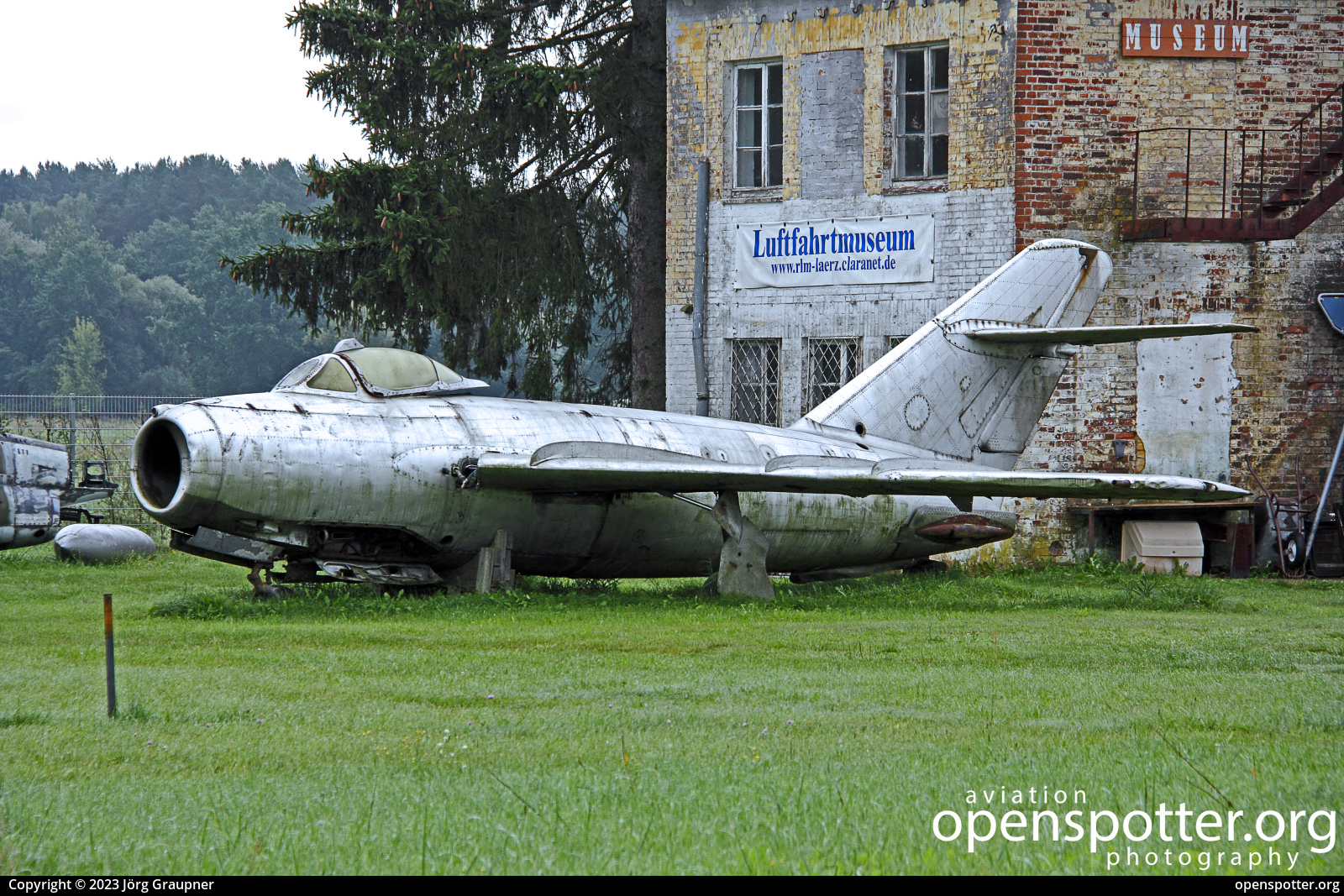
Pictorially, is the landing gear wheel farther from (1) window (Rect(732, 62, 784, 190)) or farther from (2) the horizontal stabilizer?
(1) window (Rect(732, 62, 784, 190))

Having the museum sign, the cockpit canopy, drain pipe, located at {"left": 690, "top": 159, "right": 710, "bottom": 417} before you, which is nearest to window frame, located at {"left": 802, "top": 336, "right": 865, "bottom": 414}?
drain pipe, located at {"left": 690, "top": 159, "right": 710, "bottom": 417}

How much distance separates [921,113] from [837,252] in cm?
239

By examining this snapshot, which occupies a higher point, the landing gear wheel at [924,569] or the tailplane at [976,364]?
the tailplane at [976,364]

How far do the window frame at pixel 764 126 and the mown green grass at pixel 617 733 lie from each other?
404 inches

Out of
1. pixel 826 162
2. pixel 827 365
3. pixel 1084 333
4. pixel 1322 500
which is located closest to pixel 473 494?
pixel 1084 333

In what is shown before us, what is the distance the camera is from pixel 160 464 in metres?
11.2

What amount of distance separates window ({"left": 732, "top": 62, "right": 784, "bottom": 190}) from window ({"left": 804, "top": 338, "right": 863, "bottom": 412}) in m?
2.63

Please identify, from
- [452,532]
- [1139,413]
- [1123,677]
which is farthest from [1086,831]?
[1139,413]

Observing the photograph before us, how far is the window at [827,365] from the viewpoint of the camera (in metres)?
19.2

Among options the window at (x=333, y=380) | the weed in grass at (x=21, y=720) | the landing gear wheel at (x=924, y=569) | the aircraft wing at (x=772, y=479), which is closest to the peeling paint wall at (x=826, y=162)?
the landing gear wheel at (x=924, y=569)

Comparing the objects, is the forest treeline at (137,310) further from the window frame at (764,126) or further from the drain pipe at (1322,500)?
the drain pipe at (1322,500)

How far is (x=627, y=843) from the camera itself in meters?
3.62

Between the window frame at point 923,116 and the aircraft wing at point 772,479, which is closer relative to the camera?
the aircraft wing at point 772,479

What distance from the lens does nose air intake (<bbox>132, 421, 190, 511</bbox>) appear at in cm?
1056
